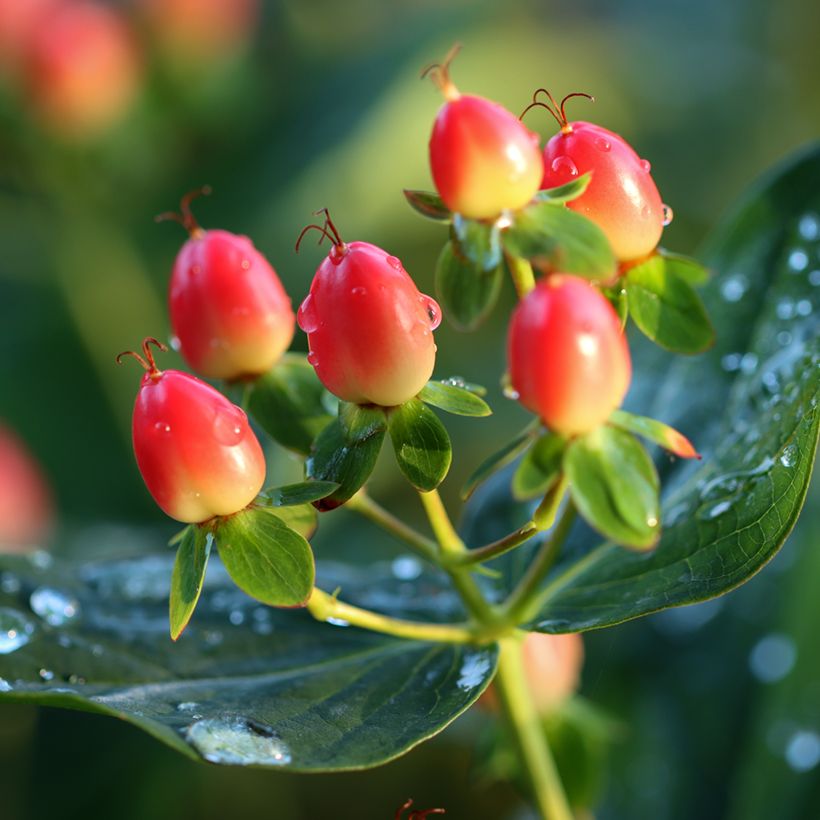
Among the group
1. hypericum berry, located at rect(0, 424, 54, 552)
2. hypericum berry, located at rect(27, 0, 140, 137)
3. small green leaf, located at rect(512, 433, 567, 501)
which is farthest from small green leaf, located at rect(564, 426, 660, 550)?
hypericum berry, located at rect(27, 0, 140, 137)

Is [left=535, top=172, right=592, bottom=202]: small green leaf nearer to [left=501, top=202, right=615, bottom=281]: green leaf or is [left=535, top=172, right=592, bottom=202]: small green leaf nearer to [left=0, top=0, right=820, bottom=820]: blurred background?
[left=501, top=202, right=615, bottom=281]: green leaf

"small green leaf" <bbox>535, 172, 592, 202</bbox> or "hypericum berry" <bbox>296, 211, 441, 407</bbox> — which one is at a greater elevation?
"small green leaf" <bbox>535, 172, 592, 202</bbox>

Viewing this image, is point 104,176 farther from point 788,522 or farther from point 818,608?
point 788,522

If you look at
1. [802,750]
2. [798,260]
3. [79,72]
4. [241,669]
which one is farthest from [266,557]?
[79,72]

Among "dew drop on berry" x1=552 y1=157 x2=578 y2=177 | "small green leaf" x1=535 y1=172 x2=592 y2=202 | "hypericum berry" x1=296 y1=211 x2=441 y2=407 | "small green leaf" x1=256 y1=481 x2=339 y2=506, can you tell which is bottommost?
"small green leaf" x1=256 y1=481 x2=339 y2=506

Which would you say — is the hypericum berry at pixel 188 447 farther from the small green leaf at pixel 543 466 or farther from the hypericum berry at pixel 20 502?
the hypericum berry at pixel 20 502

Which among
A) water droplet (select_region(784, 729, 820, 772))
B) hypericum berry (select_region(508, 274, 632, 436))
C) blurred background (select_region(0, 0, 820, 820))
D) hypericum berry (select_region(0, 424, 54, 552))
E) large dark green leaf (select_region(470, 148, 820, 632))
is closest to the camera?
hypericum berry (select_region(508, 274, 632, 436))

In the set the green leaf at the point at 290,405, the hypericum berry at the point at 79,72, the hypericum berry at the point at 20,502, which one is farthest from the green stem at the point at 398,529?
the hypericum berry at the point at 79,72

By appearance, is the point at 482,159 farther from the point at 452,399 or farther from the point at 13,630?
the point at 13,630

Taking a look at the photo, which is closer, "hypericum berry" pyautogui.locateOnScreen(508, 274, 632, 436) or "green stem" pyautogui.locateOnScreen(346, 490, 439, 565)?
"hypericum berry" pyautogui.locateOnScreen(508, 274, 632, 436)
